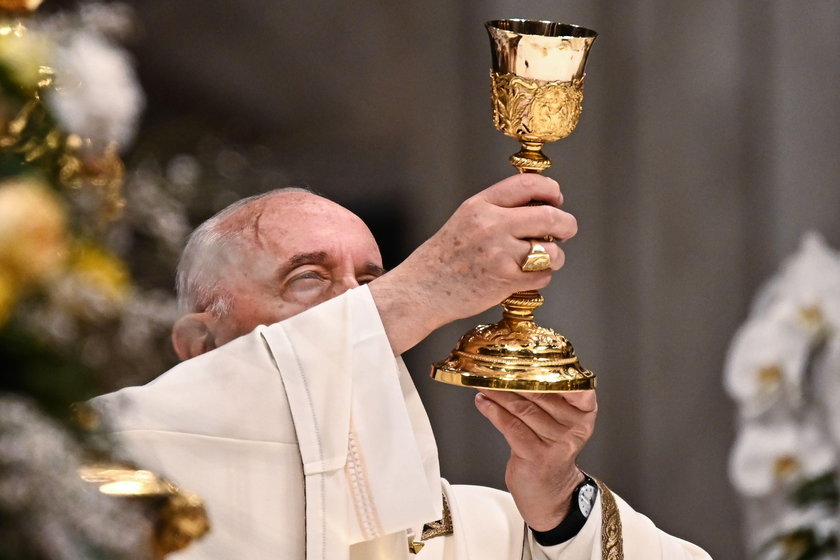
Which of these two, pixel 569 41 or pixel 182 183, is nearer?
pixel 182 183

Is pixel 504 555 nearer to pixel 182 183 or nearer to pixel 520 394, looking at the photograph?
pixel 520 394

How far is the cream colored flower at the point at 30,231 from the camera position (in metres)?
0.80

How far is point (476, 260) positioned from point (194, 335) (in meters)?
0.83

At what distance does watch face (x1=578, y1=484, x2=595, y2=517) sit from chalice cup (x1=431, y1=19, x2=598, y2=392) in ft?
1.35

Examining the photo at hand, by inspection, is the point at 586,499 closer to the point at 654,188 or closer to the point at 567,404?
the point at 567,404

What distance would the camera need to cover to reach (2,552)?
788 mm

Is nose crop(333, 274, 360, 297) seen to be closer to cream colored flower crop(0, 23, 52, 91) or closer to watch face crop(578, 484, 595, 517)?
watch face crop(578, 484, 595, 517)

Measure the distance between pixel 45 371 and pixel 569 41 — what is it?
1.12 m

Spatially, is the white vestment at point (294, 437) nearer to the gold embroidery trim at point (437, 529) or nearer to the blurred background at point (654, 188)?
the gold embroidery trim at point (437, 529)

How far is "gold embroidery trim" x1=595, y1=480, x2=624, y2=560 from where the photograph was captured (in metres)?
2.16

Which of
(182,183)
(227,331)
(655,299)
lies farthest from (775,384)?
(182,183)

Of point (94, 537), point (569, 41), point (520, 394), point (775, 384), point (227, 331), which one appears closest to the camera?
point (94, 537)

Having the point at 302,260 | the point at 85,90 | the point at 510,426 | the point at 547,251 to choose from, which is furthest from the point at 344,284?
the point at 85,90

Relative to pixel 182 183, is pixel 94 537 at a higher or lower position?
lower
